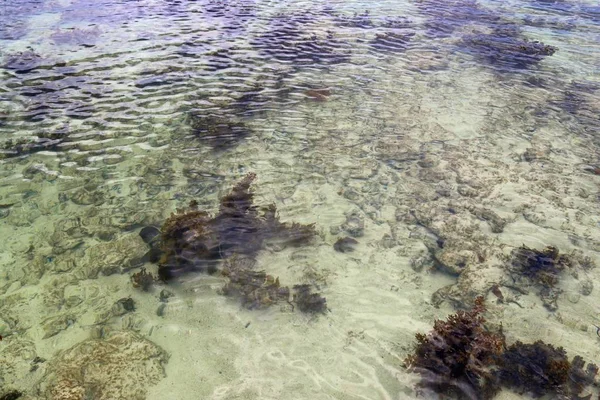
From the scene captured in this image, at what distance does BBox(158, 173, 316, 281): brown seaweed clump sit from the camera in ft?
20.8

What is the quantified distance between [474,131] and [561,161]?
2.22 m

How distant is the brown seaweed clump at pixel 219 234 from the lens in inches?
250

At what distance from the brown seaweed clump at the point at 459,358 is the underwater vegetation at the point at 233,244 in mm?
1605

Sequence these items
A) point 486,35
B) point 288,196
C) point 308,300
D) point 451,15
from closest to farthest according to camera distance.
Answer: point 308,300, point 288,196, point 486,35, point 451,15

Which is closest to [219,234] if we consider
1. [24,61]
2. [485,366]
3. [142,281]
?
[142,281]

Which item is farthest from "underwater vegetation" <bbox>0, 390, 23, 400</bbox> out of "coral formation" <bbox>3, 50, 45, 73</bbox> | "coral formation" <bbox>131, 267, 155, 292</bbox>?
"coral formation" <bbox>3, 50, 45, 73</bbox>

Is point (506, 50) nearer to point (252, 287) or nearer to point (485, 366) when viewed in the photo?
point (485, 366)

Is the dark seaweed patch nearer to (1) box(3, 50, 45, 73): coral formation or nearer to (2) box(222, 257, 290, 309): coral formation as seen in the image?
(2) box(222, 257, 290, 309): coral formation

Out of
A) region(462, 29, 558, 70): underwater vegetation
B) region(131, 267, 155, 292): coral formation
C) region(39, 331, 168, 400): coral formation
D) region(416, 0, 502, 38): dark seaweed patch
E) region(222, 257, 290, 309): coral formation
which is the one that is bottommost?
region(39, 331, 168, 400): coral formation

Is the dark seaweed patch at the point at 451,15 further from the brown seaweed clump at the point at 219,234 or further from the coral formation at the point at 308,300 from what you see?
the coral formation at the point at 308,300

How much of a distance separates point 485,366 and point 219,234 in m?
4.69

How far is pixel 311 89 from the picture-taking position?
12.2 metres

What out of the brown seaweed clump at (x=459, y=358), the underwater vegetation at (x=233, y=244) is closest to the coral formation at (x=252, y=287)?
the underwater vegetation at (x=233, y=244)

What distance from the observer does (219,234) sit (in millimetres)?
6832
